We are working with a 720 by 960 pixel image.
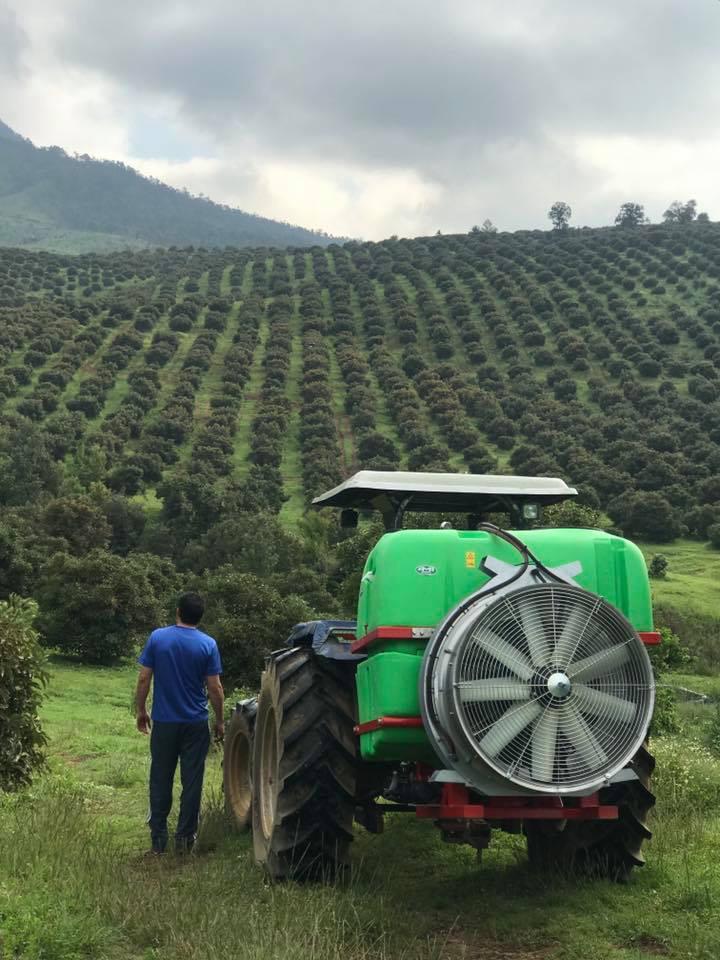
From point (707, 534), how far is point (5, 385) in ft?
132

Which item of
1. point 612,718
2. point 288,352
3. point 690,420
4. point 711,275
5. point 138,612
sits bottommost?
point 138,612

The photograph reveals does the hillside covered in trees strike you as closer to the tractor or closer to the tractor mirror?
the tractor mirror

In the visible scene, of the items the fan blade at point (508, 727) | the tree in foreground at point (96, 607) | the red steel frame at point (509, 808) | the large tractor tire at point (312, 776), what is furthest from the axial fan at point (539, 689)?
the tree in foreground at point (96, 607)

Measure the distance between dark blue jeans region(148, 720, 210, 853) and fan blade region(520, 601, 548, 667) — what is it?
3.07 meters

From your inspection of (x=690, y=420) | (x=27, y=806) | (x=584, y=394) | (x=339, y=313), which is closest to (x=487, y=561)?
(x=27, y=806)

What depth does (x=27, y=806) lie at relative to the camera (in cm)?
841

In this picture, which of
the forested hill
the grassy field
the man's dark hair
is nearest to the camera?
the grassy field

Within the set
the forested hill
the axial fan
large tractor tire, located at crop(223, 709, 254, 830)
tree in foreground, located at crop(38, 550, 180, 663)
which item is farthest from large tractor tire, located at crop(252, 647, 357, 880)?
the forested hill

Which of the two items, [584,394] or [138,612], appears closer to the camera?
[138,612]

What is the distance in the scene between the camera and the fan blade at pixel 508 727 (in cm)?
526

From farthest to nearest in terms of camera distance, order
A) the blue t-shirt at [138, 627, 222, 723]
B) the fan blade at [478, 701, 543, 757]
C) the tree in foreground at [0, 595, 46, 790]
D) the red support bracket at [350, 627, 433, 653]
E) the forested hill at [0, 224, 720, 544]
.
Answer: the forested hill at [0, 224, 720, 544]
the tree in foreground at [0, 595, 46, 790]
the blue t-shirt at [138, 627, 222, 723]
the red support bracket at [350, 627, 433, 653]
the fan blade at [478, 701, 543, 757]

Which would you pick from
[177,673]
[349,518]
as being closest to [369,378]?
[349,518]

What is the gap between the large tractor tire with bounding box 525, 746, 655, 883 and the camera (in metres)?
6.20

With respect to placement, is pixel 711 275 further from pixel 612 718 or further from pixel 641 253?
pixel 612 718
